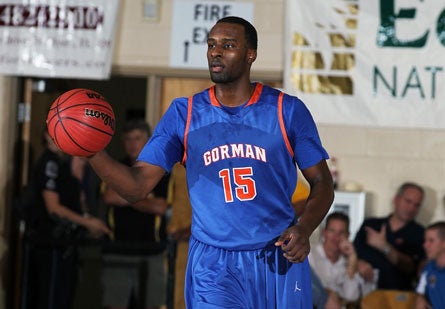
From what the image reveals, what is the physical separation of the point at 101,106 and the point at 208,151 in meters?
0.56

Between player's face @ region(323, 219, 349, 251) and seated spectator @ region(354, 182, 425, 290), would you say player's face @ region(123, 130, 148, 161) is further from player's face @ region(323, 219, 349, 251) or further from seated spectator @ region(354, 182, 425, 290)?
seated spectator @ region(354, 182, 425, 290)

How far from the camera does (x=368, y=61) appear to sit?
888cm

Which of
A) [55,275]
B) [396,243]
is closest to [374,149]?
[396,243]

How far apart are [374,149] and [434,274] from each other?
199cm

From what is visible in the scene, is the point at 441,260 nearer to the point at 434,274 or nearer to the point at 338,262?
the point at 434,274

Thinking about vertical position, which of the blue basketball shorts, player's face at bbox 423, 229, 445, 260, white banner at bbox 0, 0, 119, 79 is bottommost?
player's face at bbox 423, 229, 445, 260

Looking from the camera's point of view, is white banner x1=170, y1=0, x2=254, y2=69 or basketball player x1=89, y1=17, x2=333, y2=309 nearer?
basketball player x1=89, y1=17, x2=333, y2=309

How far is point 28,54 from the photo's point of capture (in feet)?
30.2

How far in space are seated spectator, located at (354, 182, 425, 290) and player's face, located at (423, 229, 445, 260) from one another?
2.17 feet

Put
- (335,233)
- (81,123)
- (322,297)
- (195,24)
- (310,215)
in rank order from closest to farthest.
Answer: (81,123)
(310,215)
(322,297)
(335,233)
(195,24)

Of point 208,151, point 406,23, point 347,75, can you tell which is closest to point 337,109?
point 347,75

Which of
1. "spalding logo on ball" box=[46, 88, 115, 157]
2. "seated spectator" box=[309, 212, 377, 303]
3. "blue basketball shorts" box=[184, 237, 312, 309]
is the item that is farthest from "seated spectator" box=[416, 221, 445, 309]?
"spalding logo on ball" box=[46, 88, 115, 157]

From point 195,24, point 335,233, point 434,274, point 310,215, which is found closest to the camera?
point 310,215

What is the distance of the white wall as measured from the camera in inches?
346
